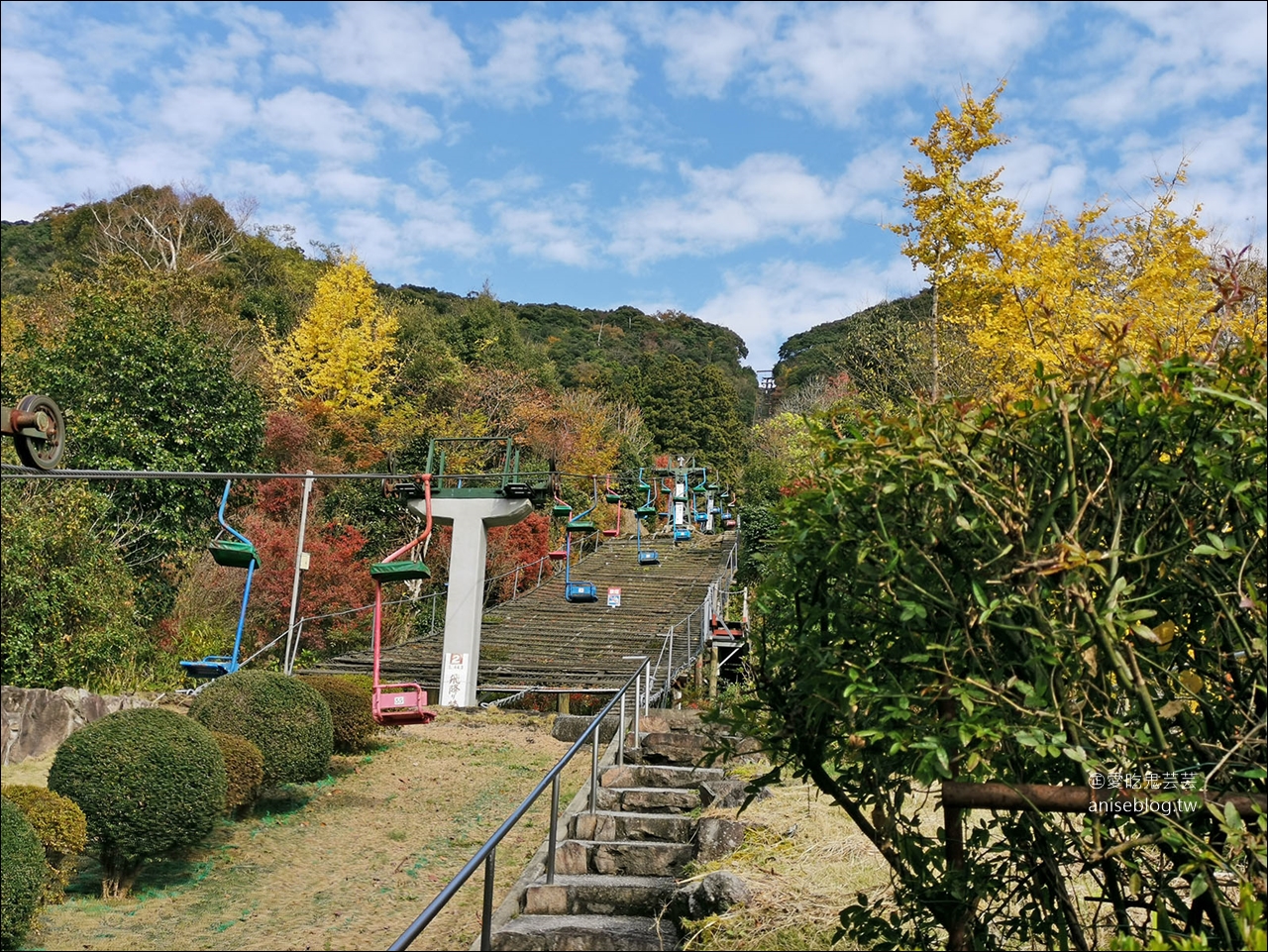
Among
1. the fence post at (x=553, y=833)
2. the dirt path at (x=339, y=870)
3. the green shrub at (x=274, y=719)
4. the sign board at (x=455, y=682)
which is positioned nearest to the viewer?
the fence post at (x=553, y=833)

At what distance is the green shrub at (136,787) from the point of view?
697cm

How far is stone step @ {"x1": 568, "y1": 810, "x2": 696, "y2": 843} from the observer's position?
640cm

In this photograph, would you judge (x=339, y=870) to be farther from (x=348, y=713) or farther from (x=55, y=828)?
(x=348, y=713)

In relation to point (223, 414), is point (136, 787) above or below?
below

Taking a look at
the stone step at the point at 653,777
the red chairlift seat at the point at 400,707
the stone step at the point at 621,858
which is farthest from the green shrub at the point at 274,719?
the stone step at the point at 621,858

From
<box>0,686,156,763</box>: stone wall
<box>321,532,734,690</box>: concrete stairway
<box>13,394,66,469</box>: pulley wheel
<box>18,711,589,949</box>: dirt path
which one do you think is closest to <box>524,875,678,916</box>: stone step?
<box>18,711,589,949</box>: dirt path

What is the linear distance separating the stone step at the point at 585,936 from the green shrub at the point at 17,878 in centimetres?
293

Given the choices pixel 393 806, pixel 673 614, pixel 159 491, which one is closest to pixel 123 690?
pixel 159 491

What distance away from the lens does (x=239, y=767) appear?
826 centimetres

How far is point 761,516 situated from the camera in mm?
29938

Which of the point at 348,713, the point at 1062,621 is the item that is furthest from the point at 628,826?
the point at 348,713

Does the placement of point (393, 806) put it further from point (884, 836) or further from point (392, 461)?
point (392, 461)

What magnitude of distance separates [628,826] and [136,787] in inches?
136

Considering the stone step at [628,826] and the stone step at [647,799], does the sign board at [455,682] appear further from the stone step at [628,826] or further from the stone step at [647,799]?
the stone step at [628,826]
